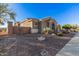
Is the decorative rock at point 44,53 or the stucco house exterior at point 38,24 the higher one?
the stucco house exterior at point 38,24

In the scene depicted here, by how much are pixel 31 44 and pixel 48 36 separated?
1.11 ft

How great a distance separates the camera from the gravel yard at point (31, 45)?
7527 mm

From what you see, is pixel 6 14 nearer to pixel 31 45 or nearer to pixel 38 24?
pixel 38 24

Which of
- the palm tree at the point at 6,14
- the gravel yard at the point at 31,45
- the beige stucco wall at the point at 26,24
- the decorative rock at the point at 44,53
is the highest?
the palm tree at the point at 6,14

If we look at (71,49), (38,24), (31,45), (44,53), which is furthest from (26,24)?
(71,49)

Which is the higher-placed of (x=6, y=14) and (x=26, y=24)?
(x=6, y=14)

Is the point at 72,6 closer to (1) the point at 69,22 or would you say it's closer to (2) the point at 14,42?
(1) the point at 69,22

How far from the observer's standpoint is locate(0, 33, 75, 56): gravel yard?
296 inches

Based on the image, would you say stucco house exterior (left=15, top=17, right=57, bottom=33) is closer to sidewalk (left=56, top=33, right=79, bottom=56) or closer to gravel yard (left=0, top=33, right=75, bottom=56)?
gravel yard (left=0, top=33, right=75, bottom=56)

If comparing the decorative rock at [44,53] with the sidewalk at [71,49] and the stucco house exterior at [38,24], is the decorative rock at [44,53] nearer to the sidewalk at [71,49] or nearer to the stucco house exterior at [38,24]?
the sidewalk at [71,49]

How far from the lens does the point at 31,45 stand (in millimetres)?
7539

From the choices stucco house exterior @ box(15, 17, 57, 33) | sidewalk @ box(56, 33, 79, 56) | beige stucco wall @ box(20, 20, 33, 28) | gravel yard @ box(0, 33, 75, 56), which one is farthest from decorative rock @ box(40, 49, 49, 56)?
beige stucco wall @ box(20, 20, 33, 28)

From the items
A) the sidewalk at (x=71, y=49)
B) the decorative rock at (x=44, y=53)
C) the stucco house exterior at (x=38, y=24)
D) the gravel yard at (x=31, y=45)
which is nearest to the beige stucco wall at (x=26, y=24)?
the stucco house exterior at (x=38, y=24)

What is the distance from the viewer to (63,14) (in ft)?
24.7
